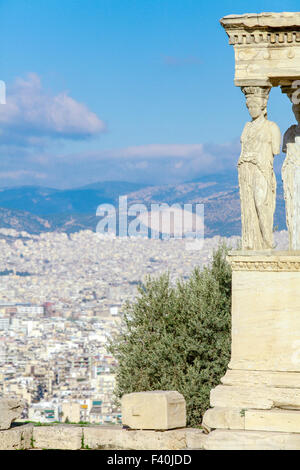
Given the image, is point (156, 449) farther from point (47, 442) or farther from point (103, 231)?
point (103, 231)

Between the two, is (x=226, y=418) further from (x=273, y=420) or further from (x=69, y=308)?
(x=69, y=308)

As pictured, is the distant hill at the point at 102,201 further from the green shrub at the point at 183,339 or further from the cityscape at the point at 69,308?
the green shrub at the point at 183,339

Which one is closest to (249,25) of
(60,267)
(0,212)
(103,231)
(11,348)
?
(11,348)

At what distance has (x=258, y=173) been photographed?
34.1 feet

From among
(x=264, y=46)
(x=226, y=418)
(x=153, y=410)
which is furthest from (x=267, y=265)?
(x=264, y=46)

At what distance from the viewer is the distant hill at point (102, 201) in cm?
5475

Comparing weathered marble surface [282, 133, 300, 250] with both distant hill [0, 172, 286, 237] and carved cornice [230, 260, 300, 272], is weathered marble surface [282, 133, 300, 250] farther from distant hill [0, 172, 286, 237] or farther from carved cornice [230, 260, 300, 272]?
distant hill [0, 172, 286, 237]

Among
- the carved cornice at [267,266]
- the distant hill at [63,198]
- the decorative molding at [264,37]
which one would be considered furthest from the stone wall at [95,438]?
the distant hill at [63,198]

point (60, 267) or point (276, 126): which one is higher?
point (60, 267)

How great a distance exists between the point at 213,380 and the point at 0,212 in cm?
7314

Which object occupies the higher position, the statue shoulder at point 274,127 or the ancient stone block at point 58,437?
the statue shoulder at point 274,127

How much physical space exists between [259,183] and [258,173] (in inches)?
4.5

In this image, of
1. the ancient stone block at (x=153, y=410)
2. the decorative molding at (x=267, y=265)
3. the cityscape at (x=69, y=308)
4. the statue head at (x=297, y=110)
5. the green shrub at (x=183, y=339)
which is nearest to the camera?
the decorative molding at (x=267, y=265)

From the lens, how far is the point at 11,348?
52.9 metres
